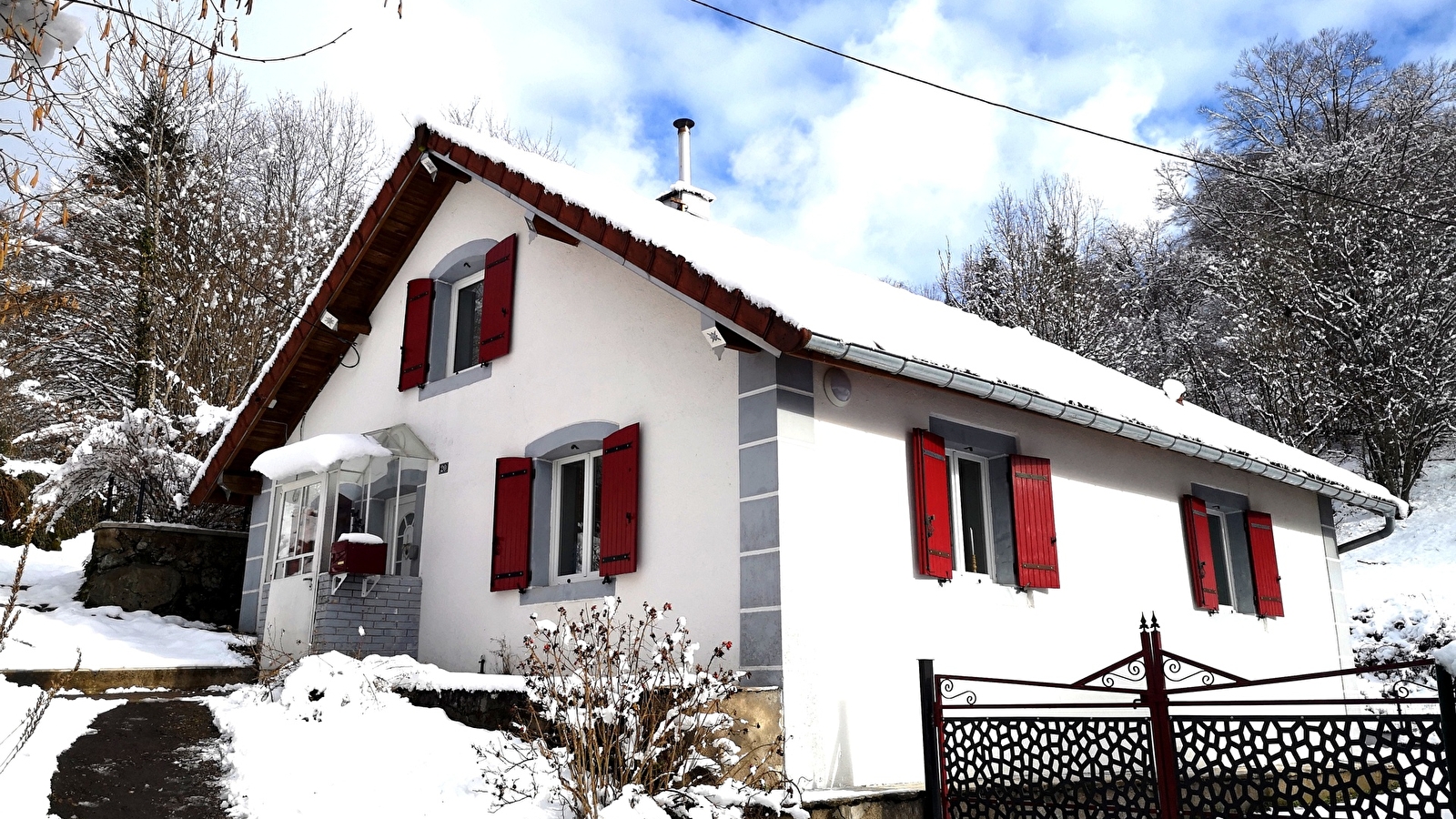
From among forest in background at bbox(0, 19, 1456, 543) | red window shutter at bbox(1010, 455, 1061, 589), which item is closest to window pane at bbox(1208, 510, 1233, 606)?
red window shutter at bbox(1010, 455, 1061, 589)

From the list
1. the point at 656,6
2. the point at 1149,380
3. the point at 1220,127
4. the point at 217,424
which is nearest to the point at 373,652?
the point at 656,6

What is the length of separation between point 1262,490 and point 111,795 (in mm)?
10482

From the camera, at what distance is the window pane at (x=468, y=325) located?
9862 mm

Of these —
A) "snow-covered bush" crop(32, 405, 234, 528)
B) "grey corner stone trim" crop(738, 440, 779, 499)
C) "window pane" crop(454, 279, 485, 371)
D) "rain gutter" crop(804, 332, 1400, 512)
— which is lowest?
"grey corner stone trim" crop(738, 440, 779, 499)

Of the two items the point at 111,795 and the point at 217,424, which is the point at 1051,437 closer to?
the point at 111,795

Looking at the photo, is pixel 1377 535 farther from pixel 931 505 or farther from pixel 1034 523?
pixel 931 505

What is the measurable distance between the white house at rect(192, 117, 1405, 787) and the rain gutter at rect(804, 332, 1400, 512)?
27mm

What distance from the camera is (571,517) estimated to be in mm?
8328

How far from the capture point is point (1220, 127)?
24.2 metres

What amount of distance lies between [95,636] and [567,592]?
564 centimetres

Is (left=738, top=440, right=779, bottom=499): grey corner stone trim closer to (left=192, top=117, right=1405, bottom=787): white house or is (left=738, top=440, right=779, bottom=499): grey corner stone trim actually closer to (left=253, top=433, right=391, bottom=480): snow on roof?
(left=192, top=117, right=1405, bottom=787): white house

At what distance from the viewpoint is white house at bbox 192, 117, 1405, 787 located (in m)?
6.63

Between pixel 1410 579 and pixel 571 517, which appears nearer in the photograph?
pixel 571 517

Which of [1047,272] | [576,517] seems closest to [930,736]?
[576,517]
